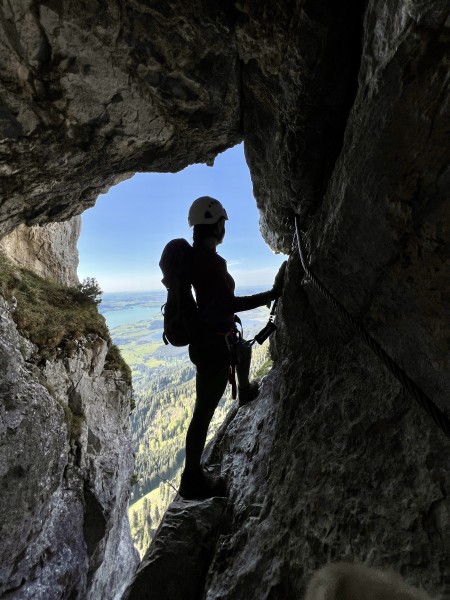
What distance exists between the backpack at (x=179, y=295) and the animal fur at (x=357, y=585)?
2.86 meters

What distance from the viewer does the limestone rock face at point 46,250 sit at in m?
9.90

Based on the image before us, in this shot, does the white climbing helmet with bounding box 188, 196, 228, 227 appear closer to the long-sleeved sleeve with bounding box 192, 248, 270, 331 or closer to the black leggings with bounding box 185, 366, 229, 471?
the long-sleeved sleeve with bounding box 192, 248, 270, 331

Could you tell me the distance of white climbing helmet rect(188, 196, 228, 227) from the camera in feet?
16.8

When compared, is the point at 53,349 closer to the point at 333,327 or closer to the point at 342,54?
the point at 333,327

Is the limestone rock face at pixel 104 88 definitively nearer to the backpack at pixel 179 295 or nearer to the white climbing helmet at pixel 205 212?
the white climbing helmet at pixel 205 212

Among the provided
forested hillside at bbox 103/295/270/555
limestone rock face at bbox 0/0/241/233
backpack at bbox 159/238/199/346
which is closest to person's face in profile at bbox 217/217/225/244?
backpack at bbox 159/238/199/346

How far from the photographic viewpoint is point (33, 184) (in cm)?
546

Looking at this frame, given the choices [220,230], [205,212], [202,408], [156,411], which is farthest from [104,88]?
[156,411]

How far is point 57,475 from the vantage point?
549cm

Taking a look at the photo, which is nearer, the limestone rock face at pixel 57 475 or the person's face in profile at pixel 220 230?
the limestone rock face at pixel 57 475

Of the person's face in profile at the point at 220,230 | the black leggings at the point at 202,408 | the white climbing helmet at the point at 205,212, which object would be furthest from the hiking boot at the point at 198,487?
the white climbing helmet at the point at 205,212

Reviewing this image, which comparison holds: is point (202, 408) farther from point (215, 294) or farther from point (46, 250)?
point (46, 250)

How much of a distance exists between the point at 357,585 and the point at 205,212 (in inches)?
177

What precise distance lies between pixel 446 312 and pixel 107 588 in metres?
9.19
